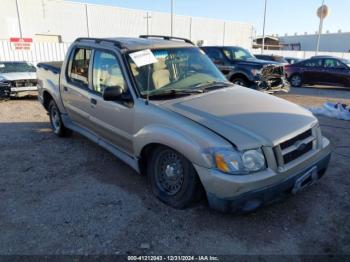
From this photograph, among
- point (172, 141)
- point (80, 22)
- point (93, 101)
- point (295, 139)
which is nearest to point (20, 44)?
point (93, 101)

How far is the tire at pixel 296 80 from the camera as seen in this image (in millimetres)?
15391

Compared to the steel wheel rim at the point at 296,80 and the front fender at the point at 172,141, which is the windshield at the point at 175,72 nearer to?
the front fender at the point at 172,141

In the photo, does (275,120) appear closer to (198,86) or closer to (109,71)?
(198,86)

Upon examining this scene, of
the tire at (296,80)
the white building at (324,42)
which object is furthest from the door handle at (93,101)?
the white building at (324,42)

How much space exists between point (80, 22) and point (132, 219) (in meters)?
39.3

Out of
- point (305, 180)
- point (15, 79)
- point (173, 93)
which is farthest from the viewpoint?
point (15, 79)

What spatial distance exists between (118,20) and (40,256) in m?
42.0

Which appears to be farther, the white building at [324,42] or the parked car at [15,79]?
the white building at [324,42]

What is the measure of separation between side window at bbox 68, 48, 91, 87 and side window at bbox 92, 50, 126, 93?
25cm

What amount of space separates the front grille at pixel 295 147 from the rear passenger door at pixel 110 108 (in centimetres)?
173

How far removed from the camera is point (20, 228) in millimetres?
3121

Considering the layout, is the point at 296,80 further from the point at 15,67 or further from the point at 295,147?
the point at 295,147

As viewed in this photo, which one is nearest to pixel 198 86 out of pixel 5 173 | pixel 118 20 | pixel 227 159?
pixel 227 159

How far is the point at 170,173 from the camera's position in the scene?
3379mm
